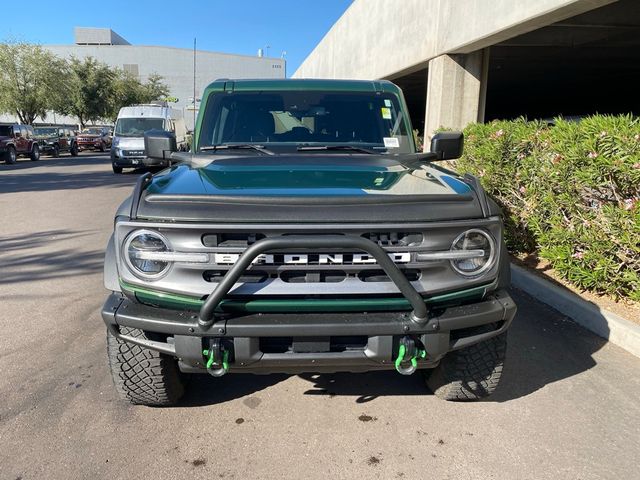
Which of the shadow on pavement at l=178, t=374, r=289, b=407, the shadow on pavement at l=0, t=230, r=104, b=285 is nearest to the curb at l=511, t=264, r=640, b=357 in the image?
the shadow on pavement at l=178, t=374, r=289, b=407

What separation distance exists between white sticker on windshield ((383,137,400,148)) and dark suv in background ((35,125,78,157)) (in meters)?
28.3

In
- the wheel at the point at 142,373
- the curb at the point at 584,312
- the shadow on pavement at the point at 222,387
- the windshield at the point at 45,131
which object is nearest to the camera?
the wheel at the point at 142,373

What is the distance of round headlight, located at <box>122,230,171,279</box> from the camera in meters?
2.39

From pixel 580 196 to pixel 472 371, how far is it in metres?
2.69

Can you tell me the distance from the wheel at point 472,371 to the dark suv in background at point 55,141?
29.4m

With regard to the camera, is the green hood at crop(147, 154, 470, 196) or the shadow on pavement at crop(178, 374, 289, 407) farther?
the shadow on pavement at crop(178, 374, 289, 407)

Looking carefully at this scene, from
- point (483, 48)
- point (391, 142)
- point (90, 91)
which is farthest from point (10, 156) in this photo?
point (391, 142)

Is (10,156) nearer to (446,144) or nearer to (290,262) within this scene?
(446,144)

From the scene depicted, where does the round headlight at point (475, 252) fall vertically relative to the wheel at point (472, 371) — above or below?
above

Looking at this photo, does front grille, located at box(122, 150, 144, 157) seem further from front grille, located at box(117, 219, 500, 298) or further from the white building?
the white building

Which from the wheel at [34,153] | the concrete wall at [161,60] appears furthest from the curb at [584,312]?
the concrete wall at [161,60]

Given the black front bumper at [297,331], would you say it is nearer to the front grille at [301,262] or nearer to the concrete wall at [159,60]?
the front grille at [301,262]

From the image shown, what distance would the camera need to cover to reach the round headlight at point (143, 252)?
239 cm

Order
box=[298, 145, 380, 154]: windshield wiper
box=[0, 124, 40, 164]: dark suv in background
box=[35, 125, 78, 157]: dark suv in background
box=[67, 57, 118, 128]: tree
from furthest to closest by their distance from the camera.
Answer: box=[67, 57, 118, 128]: tree
box=[35, 125, 78, 157]: dark suv in background
box=[0, 124, 40, 164]: dark suv in background
box=[298, 145, 380, 154]: windshield wiper
